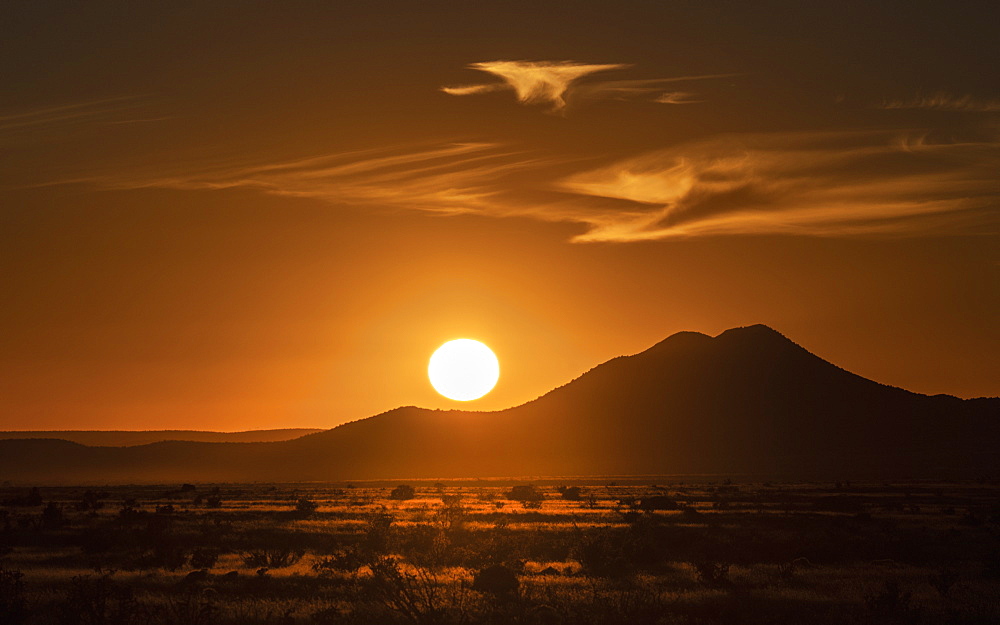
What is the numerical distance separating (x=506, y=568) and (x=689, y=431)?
503ft

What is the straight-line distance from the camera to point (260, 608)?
72.0ft

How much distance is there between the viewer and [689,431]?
174m

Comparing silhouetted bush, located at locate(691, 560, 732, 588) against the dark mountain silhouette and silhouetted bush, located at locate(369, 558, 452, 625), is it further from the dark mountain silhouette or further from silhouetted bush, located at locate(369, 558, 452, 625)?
the dark mountain silhouette

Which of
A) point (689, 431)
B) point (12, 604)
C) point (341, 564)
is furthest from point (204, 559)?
point (689, 431)

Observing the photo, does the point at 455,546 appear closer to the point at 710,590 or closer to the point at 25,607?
the point at 710,590

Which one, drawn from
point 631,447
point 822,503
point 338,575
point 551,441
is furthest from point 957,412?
→ point 338,575

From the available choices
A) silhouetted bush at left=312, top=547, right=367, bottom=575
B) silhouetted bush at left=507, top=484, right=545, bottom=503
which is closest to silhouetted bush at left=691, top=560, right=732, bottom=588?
silhouetted bush at left=312, top=547, right=367, bottom=575

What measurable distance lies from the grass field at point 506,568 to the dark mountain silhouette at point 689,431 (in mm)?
110499

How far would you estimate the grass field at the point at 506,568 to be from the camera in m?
20.7

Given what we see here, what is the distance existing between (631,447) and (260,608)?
15265 centimetres

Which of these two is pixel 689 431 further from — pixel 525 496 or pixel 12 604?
pixel 12 604

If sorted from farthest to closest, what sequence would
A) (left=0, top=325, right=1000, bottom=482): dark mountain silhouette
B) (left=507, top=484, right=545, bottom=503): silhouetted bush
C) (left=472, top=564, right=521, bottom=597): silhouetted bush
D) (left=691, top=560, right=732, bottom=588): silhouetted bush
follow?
1. (left=0, top=325, right=1000, bottom=482): dark mountain silhouette
2. (left=507, top=484, right=545, bottom=503): silhouetted bush
3. (left=691, top=560, right=732, bottom=588): silhouetted bush
4. (left=472, top=564, right=521, bottom=597): silhouetted bush

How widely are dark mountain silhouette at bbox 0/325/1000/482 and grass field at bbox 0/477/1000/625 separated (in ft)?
363

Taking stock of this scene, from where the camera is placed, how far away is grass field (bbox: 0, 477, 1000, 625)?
2067 centimetres
